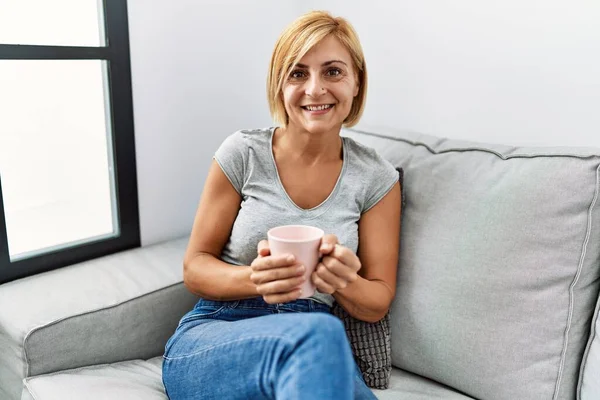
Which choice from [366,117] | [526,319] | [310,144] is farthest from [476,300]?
[366,117]

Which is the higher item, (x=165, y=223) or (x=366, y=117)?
(x=366, y=117)

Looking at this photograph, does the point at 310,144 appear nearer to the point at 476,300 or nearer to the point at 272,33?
the point at 476,300

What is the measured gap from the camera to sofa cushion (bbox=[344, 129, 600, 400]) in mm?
1134

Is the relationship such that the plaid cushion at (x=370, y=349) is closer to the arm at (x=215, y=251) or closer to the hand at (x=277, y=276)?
the arm at (x=215, y=251)

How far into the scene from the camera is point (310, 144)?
1312 mm

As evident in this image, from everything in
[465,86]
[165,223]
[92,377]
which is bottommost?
[92,377]

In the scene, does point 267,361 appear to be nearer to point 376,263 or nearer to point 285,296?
point 285,296

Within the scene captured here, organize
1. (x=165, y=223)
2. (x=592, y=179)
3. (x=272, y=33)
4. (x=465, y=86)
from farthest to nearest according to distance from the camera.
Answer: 1. (x=272, y=33)
2. (x=165, y=223)
3. (x=465, y=86)
4. (x=592, y=179)

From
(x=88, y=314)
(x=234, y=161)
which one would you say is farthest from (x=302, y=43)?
(x=88, y=314)

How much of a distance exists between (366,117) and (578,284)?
927mm

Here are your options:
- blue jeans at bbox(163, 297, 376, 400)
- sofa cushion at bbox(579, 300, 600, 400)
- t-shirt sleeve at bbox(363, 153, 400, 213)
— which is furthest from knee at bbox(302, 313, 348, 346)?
sofa cushion at bbox(579, 300, 600, 400)

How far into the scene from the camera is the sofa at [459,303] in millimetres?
1136

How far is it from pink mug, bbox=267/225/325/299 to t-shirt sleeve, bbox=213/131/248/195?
368 millimetres

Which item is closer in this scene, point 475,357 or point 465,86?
point 475,357
